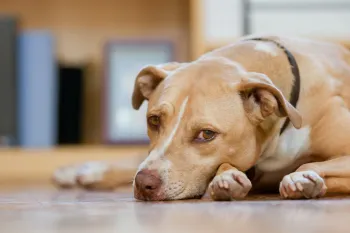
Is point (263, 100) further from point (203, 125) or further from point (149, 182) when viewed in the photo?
point (149, 182)

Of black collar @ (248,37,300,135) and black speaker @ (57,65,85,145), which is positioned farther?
black speaker @ (57,65,85,145)

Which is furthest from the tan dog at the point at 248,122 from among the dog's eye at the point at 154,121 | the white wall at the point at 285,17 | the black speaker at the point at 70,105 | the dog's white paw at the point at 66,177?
the black speaker at the point at 70,105

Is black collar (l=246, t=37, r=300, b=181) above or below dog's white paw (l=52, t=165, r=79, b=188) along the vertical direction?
above

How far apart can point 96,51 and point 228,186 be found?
7.97 ft

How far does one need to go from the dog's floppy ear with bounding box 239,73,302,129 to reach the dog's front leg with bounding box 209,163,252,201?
15 centimetres

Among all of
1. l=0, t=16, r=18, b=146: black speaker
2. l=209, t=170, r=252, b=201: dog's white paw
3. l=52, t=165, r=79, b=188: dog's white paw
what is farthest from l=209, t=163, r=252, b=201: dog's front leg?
l=0, t=16, r=18, b=146: black speaker

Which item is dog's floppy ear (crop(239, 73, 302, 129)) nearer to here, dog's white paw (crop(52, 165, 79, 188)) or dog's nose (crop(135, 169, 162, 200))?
dog's nose (crop(135, 169, 162, 200))

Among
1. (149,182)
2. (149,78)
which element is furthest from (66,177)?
(149,182)

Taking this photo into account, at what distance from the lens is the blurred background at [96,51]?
3207 millimetres

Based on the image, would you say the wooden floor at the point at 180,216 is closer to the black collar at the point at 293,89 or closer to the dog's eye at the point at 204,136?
the dog's eye at the point at 204,136

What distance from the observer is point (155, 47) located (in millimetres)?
3463

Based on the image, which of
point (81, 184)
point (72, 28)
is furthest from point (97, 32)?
point (81, 184)

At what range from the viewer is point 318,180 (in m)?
1.38

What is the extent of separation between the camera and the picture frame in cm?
344
